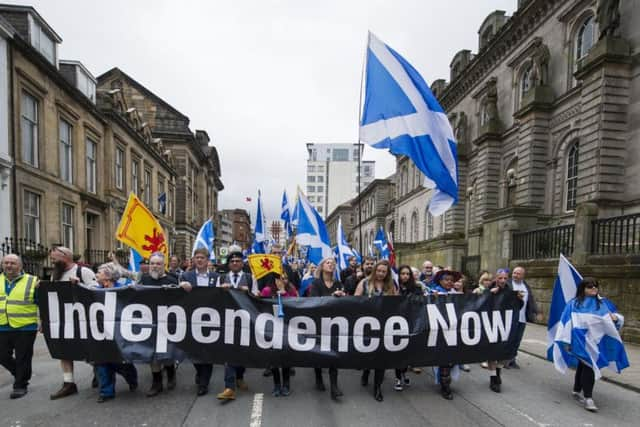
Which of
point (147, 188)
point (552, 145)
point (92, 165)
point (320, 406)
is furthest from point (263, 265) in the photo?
point (147, 188)

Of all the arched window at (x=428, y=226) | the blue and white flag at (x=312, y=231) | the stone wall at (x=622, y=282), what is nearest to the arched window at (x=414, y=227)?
the arched window at (x=428, y=226)

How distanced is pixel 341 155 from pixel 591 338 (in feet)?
369

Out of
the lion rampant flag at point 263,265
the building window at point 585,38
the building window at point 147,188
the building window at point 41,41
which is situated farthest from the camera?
the building window at point 147,188

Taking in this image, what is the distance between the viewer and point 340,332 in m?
4.59

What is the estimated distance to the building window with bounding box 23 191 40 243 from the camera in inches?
521

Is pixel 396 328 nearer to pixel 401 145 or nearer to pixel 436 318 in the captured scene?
pixel 436 318

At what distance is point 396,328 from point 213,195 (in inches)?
2272

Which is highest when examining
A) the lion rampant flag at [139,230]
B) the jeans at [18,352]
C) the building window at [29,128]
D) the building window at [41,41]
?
the building window at [41,41]

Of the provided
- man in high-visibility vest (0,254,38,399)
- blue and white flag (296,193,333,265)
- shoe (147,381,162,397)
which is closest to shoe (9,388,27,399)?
man in high-visibility vest (0,254,38,399)

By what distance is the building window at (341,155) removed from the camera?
115 meters

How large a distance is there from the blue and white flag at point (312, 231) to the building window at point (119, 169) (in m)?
18.3

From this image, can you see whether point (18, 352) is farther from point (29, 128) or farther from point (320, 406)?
point (29, 128)

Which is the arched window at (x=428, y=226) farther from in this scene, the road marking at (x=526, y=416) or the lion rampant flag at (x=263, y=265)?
the lion rampant flag at (x=263, y=265)

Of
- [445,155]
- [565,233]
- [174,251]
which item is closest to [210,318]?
[445,155]
